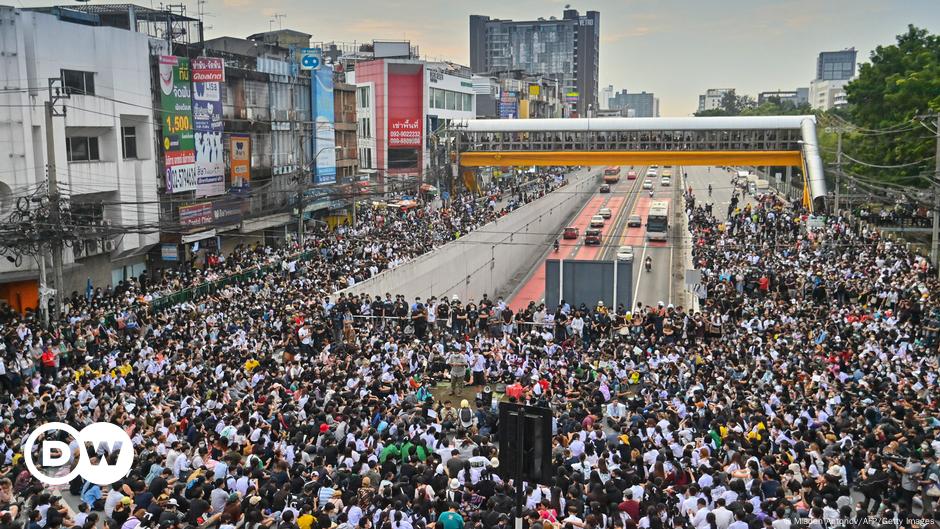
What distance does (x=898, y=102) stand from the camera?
149 ft

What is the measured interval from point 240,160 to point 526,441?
32.1 metres

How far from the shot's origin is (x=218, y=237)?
122 feet

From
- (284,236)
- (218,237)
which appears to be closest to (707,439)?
(218,237)

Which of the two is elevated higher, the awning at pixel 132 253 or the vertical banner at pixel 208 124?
the vertical banner at pixel 208 124

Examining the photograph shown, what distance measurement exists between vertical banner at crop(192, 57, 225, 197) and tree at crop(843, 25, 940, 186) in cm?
3052

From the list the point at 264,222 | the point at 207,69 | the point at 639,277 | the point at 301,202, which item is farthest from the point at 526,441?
the point at 639,277

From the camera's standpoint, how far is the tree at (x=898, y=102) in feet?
140

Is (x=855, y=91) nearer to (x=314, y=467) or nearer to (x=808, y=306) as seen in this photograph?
(x=808, y=306)

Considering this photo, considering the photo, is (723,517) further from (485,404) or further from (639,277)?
(639,277)

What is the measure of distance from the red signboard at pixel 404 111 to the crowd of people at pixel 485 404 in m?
33.5

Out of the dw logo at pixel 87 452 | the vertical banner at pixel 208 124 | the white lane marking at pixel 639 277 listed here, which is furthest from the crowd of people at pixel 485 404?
the white lane marking at pixel 639 277

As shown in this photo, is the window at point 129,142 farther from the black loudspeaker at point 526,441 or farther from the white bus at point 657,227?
the white bus at point 657,227

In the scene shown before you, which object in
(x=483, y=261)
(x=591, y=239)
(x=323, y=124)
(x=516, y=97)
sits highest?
(x=516, y=97)

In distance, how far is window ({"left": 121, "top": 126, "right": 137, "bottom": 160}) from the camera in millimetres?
32375
